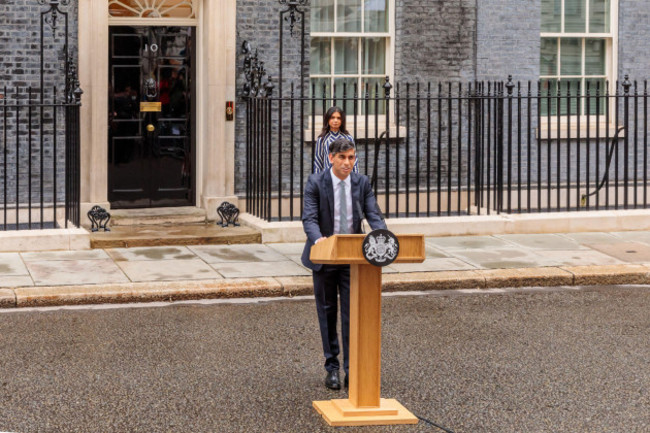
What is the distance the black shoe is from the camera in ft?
24.3

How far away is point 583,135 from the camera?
52.1 ft

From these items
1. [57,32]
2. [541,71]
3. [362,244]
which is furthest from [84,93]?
[362,244]

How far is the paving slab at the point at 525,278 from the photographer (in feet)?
37.0

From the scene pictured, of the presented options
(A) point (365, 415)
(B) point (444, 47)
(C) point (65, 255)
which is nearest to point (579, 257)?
(B) point (444, 47)

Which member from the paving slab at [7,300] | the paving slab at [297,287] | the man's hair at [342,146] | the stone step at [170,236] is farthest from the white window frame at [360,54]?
the man's hair at [342,146]

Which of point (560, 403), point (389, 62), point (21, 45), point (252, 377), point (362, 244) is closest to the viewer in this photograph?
point (362, 244)

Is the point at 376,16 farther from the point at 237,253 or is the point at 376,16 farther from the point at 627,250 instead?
the point at 627,250

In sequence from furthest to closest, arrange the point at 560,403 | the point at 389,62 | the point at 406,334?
the point at 389,62
the point at 406,334
the point at 560,403

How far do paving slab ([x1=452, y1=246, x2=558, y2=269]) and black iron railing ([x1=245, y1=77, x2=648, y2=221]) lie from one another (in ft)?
3.84

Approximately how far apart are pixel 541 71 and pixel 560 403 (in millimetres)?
9564

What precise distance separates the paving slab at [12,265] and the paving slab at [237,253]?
1794 millimetres

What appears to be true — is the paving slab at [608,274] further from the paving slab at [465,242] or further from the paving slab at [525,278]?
the paving slab at [465,242]

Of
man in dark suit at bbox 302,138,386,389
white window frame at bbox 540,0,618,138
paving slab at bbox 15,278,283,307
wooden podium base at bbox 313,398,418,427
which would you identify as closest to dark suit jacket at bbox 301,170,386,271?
man in dark suit at bbox 302,138,386,389

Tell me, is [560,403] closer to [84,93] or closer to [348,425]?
[348,425]
